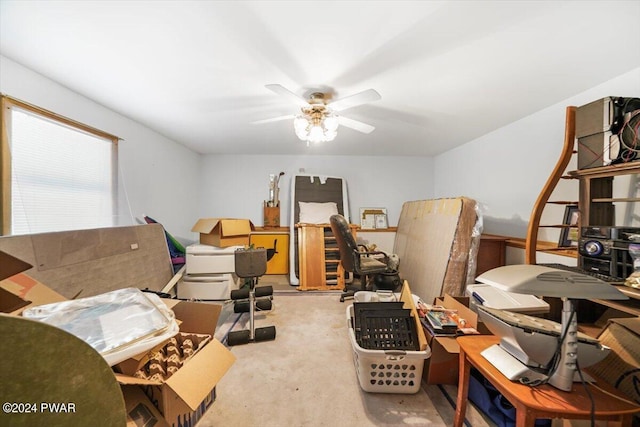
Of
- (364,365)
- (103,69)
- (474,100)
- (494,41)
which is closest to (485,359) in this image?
(364,365)

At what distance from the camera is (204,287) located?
114 inches

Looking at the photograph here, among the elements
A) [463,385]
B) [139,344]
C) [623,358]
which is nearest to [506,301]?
[623,358]

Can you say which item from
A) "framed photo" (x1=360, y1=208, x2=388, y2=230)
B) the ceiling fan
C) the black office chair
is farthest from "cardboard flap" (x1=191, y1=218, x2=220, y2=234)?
"framed photo" (x1=360, y1=208, x2=388, y2=230)

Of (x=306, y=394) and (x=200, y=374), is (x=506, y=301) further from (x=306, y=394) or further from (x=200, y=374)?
(x=200, y=374)

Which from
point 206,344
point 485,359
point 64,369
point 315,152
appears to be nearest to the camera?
point 64,369

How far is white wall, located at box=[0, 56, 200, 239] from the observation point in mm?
1673

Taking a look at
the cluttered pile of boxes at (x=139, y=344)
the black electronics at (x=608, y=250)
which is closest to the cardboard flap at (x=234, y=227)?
the cluttered pile of boxes at (x=139, y=344)

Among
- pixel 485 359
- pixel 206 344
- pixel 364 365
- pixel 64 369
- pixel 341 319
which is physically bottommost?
pixel 341 319

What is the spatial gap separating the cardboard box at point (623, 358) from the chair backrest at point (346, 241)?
1.90 m

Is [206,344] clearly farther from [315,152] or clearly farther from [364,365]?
[315,152]

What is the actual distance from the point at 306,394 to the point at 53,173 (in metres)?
2.58

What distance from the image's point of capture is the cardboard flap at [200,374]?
994 millimetres

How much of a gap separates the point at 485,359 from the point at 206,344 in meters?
1.38

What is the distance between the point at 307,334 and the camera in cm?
219
